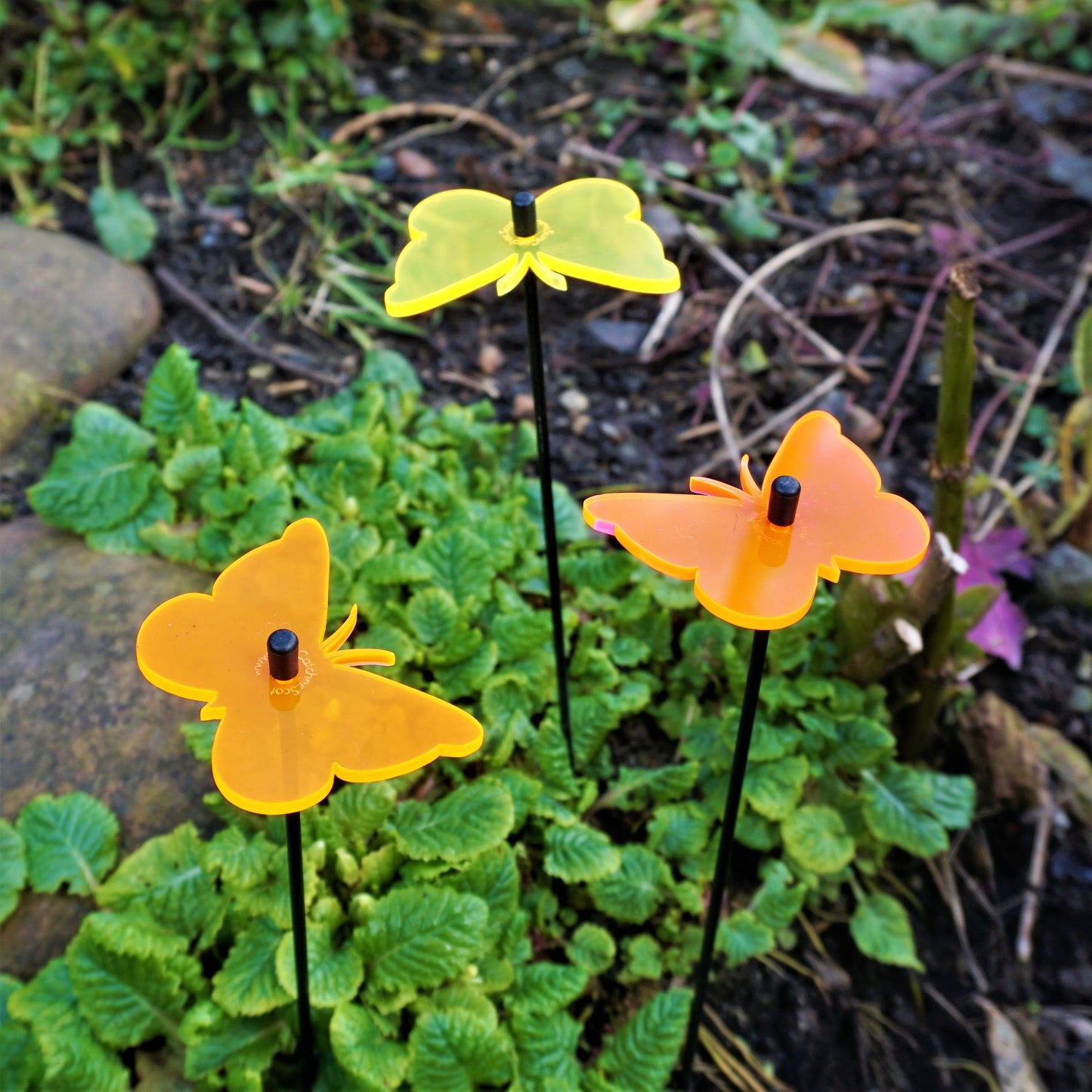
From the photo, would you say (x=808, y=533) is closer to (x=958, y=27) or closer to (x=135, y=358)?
(x=135, y=358)

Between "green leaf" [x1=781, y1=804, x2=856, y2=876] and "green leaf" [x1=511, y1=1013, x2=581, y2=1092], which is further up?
"green leaf" [x1=781, y1=804, x2=856, y2=876]

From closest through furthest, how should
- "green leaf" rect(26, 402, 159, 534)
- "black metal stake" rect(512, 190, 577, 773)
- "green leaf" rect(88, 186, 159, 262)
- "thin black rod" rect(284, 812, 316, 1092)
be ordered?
"thin black rod" rect(284, 812, 316, 1092) → "black metal stake" rect(512, 190, 577, 773) → "green leaf" rect(26, 402, 159, 534) → "green leaf" rect(88, 186, 159, 262)

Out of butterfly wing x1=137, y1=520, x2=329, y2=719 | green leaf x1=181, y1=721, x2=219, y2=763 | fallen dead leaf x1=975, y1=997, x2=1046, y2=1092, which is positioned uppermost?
butterfly wing x1=137, y1=520, x2=329, y2=719

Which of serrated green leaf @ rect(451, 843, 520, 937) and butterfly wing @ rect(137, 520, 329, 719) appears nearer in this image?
butterfly wing @ rect(137, 520, 329, 719)

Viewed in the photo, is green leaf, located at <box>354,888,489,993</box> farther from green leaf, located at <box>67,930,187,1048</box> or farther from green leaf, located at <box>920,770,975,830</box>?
green leaf, located at <box>920,770,975,830</box>

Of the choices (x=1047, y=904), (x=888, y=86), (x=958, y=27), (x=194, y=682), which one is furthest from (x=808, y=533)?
→ (x=958, y=27)

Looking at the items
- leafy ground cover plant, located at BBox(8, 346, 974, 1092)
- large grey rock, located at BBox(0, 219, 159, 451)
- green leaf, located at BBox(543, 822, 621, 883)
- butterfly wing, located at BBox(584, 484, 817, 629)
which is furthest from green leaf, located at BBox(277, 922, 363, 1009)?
large grey rock, located at BBox(0, 219, 159, 451)
